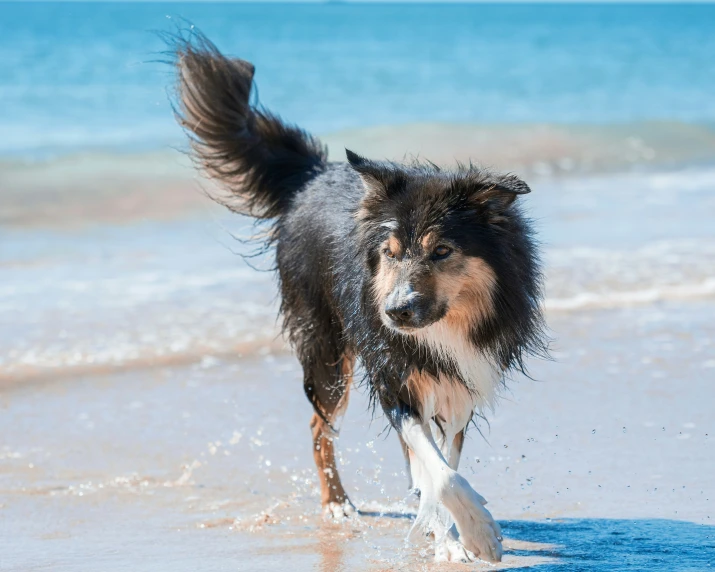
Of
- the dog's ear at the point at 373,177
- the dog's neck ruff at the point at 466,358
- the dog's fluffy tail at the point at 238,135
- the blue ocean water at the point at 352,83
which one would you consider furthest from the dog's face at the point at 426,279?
the blue ocean water at the point at 352,83

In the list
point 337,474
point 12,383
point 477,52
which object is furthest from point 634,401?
point 477,52

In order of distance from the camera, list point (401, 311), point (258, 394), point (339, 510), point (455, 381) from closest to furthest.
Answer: point (401, 311) → point (455, 381) → point (339, 510) → point (258, 394)

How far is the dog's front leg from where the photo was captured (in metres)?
3.79

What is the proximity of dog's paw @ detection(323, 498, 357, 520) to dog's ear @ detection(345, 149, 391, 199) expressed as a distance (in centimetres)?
161

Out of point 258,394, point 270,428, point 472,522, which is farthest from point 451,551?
point 258,394

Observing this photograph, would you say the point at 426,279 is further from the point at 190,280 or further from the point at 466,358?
the point at 190,280

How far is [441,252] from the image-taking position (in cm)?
390

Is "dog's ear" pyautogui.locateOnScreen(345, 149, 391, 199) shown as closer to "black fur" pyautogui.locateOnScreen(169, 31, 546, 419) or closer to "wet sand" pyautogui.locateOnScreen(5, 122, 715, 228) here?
"black fur" pyautogui.locateOnScreen(169, 31, 546, 419)

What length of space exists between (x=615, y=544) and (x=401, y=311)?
139 cm

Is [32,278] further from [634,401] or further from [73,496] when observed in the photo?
[634,401]

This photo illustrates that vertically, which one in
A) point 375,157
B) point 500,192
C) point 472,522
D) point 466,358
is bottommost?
point 472,522

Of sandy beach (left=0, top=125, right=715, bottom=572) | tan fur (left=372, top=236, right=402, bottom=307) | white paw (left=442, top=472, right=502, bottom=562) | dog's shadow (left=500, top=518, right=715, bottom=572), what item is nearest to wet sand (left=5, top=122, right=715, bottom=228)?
sandy beach (left=0, top=125, right=715, bottom=572)

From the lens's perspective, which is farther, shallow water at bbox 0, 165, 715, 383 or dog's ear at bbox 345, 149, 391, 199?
shallow water at bbox 0, 165, 715, 383

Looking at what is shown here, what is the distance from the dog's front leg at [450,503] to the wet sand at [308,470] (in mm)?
240
